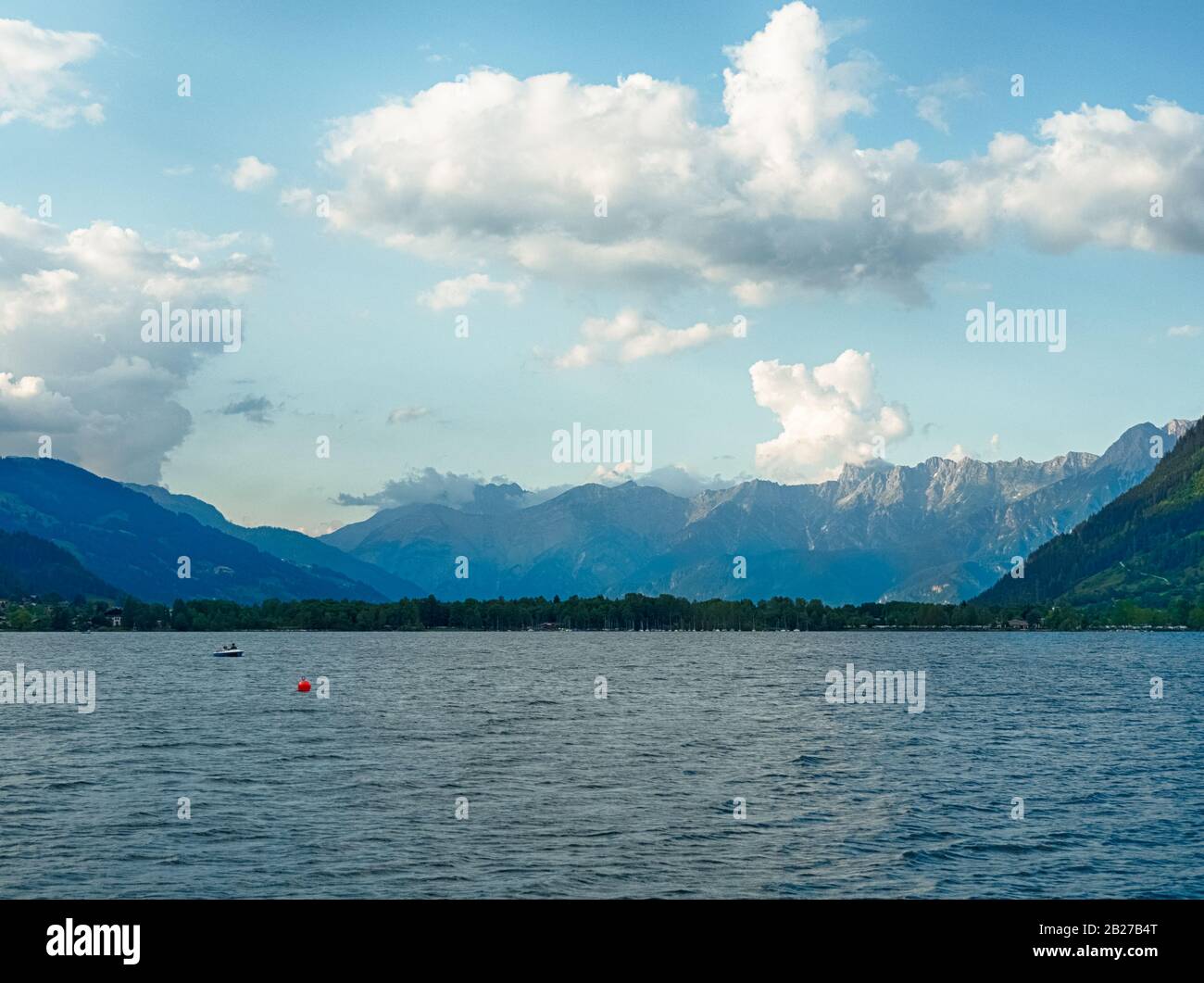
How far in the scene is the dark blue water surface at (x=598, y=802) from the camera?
5053 centimetres

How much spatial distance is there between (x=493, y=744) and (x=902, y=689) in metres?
99.1

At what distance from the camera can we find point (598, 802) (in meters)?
68.9

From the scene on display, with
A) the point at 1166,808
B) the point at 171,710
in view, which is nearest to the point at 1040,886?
the point at 1166,808

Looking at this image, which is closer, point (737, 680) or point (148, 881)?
point (148, 881)

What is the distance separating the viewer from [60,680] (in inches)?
7717

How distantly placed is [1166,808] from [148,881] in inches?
2344

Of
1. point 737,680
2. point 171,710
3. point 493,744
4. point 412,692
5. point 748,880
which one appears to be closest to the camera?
point 748,880

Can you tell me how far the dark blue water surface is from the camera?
5053 centimetres
